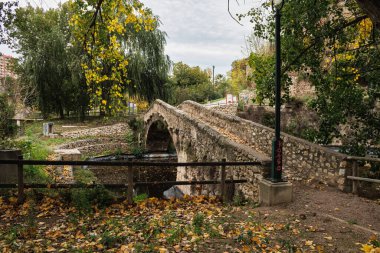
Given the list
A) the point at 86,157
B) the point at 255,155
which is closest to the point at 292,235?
the point at 255,155

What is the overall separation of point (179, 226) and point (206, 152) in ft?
21.3

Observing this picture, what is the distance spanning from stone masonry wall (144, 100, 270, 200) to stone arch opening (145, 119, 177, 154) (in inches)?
159

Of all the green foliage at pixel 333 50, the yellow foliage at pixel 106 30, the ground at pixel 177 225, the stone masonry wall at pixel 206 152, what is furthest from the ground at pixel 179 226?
the green foliage at pixel 333 50

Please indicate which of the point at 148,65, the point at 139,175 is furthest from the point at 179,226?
the point at 148,65

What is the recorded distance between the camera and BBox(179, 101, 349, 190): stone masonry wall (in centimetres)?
703

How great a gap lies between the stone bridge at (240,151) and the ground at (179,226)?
49.8 inches

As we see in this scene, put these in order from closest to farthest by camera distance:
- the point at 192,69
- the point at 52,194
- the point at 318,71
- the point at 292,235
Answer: the point at 292,235, the point at 52,194, the point at 318,71, the point at 192,69

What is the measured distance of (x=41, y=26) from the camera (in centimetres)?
2939

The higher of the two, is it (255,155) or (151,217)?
(255,155)

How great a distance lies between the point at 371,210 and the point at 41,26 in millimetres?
32812

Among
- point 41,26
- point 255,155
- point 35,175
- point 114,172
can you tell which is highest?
point 41,26

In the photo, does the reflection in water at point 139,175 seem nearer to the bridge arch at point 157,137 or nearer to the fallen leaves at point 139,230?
the bridge arch at point 157,137

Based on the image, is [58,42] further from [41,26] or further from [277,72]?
[277,72]

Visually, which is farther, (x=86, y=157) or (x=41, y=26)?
(x=41, y=26)
